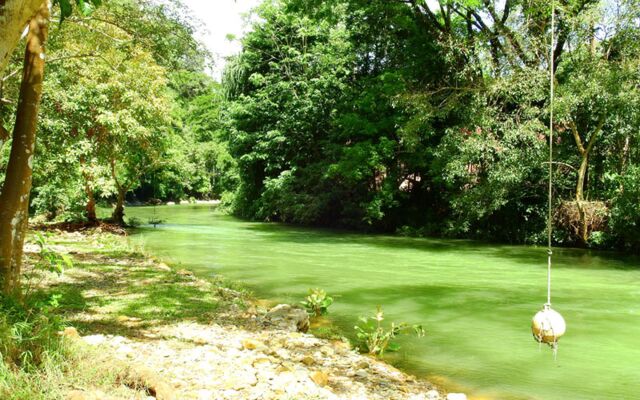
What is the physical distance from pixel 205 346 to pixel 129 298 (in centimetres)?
263

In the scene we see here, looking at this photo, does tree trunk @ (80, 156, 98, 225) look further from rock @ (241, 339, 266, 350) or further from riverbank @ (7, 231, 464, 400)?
rock @ (241, 339, 266, 350)

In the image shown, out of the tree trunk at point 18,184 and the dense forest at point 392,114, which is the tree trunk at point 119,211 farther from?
the tree trunk at point 18,184

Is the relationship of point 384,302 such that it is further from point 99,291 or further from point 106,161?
point 106,161

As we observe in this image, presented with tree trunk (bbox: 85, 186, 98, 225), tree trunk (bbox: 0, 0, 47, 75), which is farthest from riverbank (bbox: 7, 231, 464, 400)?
tree trunk (bbox: 85, 186, 98, 225)

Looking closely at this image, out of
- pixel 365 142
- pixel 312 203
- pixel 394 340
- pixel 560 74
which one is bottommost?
pixel 394 340

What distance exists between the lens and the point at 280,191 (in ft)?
90.5

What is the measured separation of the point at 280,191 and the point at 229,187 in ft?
40.2

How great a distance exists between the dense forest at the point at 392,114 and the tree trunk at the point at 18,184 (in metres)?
4.40

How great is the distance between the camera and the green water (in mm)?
5727

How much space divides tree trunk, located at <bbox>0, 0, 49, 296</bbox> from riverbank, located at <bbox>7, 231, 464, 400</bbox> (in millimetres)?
703

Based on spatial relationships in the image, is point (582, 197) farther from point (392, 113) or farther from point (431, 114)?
point (392, 113)

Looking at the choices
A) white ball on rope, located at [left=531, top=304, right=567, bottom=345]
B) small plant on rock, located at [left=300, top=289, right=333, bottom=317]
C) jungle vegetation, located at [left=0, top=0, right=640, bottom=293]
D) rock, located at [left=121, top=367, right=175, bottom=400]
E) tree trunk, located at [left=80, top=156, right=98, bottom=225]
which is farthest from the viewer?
tree trunk, located at [left=80, top=156, right=98, bottom=225]

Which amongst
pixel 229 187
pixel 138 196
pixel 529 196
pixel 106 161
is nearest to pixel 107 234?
pixel 106 161

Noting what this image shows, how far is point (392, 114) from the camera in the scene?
23.4m
